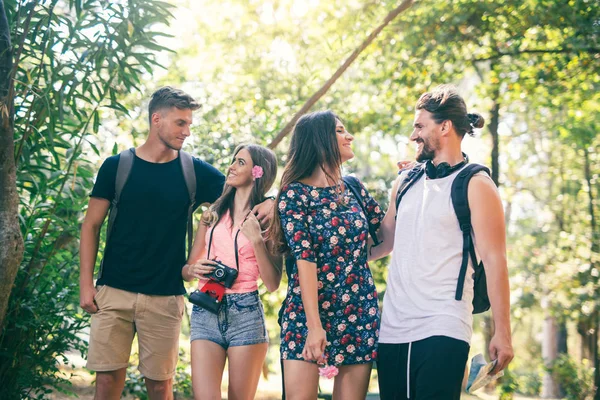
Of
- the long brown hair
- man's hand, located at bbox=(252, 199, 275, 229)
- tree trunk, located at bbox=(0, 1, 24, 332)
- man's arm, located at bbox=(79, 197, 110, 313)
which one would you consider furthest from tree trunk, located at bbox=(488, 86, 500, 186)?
tree trunk, located at bbox=(0, 1, 24, 332)

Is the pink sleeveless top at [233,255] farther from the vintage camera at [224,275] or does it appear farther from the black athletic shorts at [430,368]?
the black athletic shorts at [430,368]

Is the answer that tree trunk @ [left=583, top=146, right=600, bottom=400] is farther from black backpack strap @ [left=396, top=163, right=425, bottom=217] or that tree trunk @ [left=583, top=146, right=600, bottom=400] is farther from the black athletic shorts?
the black athletic shorts

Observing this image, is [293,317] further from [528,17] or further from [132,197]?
[528,17]

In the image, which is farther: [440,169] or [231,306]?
[231,306]

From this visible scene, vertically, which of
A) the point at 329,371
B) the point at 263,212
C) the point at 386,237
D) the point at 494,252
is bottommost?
the point at 329,371

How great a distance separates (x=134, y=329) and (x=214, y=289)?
0.77 meters

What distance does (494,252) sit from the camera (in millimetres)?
2988

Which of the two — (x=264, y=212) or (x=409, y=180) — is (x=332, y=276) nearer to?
(x=409, y=180)

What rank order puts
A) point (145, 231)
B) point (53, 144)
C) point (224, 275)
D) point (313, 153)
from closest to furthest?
point (313, 153) → point (224, 275) → point (145, 231) → point (53, 144)

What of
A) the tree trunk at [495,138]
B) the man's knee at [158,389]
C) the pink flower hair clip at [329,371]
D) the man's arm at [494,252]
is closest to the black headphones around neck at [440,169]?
the man's arm at [494,252]

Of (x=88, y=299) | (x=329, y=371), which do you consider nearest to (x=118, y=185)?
(x=88, y=299)

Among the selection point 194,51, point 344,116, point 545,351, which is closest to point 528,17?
point 344,116

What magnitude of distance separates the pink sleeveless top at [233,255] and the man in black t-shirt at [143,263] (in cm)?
27

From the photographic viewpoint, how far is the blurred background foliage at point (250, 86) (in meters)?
5.06
